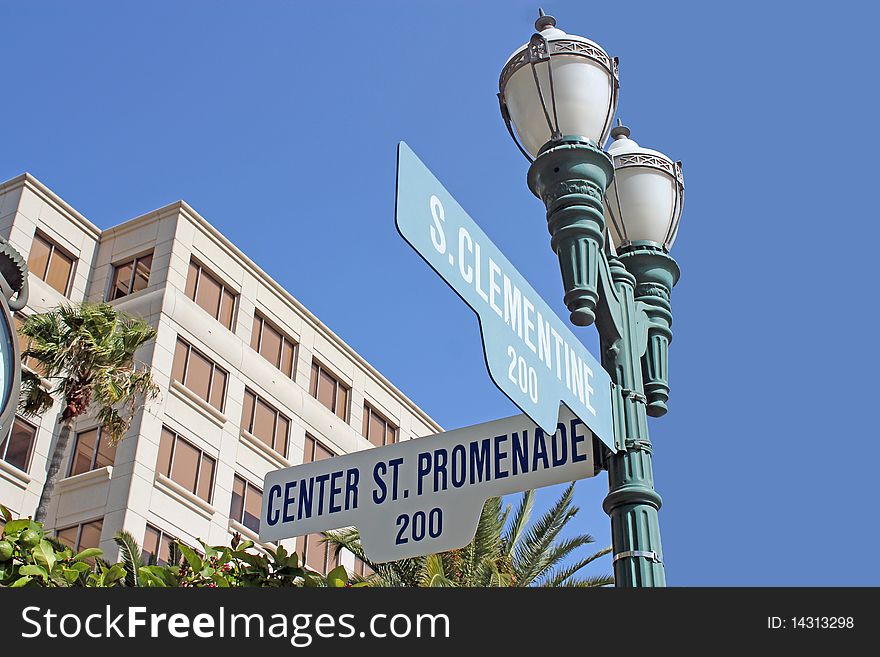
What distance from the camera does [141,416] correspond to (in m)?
28.0

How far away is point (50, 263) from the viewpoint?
30750 millimetres

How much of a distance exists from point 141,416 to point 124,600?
975 inches

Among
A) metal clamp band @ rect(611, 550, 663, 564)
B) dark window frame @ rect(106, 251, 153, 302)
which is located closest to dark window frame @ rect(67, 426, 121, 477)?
dark window frame @ rect(106, 251, 153, 302)

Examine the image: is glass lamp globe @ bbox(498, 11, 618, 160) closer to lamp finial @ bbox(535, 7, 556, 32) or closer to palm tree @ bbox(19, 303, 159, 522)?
lamp finial @ bbox(535, 7, 556, 32)

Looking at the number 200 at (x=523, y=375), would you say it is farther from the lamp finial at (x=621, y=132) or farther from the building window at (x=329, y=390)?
the building window at (x=329, y=390)

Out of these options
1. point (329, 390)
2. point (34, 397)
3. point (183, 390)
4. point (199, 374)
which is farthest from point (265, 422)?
point (34, 397)

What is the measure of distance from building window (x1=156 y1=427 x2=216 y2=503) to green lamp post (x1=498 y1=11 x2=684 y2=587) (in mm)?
23839

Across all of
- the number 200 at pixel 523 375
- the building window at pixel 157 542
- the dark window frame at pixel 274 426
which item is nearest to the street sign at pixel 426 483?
the number 200 at pixel 523 375

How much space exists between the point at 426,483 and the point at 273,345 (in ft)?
98.1

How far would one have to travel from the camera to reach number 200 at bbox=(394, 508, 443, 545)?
4.96 metres

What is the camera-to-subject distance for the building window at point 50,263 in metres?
30.2

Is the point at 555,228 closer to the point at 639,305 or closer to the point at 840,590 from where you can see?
the point at 639,305

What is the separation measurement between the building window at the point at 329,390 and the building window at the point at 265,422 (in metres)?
2.35

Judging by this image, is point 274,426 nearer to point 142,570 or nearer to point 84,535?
point 84,535
